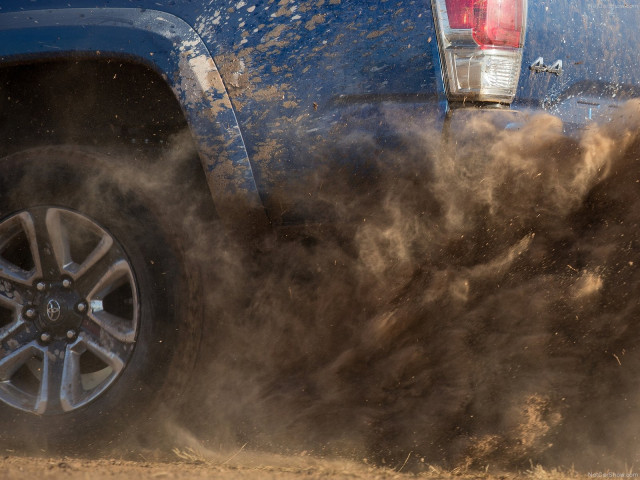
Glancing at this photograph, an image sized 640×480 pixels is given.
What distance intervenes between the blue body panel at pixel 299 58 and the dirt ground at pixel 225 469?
1389 mm

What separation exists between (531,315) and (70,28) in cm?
237

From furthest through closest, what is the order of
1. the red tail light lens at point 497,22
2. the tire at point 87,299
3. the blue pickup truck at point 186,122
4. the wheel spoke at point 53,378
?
the wheel spoke at point 53,378, the tire at point 87,299, the blue pickup truck at point 186,122, the red tail light lens at point 497,22

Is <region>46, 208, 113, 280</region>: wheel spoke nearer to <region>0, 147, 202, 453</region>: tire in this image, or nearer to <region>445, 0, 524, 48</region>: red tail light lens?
<region>0, 147, 202, 453</region>: tire

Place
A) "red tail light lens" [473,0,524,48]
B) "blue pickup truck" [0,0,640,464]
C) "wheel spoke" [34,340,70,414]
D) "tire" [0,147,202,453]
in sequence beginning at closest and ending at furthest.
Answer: "red tail light lens" [473,0,524,48] → "blue pickup truck" [0,0,640,464] → "tire" [0,147,202,453] → "wheel spoke" [34,340,70,414]

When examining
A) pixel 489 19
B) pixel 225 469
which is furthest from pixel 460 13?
→ pixel 225 469

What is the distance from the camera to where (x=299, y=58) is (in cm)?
207

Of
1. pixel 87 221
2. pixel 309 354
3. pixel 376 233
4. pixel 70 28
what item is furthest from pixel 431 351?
pixel 70 28

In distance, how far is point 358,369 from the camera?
2896mm

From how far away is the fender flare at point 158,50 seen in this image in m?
2.11

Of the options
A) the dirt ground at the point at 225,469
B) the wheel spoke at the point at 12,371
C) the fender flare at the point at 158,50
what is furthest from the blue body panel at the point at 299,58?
the dirt ground at the point at 225,469

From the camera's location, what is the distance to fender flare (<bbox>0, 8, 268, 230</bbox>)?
6.92ft

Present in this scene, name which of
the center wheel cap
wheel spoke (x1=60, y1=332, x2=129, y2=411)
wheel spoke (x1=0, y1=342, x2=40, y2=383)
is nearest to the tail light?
wheel spoke (x1=60, y1=332, x2=129, y2=411)

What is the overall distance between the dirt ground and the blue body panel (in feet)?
4.56

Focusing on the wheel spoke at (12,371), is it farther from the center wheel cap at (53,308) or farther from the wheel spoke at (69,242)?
the wheel spoke at (69,242)
